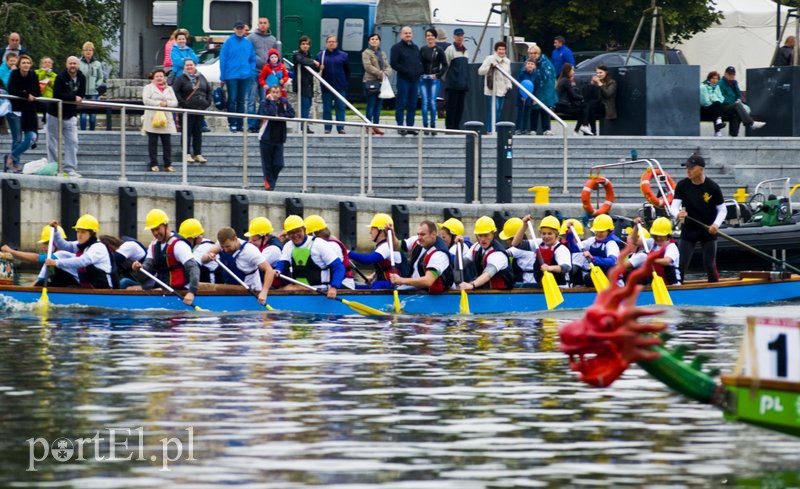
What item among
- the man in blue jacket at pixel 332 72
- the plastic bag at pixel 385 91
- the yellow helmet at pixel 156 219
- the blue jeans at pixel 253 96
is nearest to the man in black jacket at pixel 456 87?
the plastic bag at pixel 385 91

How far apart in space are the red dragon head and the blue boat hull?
9.40 meters

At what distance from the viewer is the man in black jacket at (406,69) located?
27969 mm

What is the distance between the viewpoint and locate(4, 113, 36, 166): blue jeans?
82.4 feet

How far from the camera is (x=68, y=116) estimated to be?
976 inches

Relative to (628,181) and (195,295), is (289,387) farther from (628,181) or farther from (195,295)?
(628,181)

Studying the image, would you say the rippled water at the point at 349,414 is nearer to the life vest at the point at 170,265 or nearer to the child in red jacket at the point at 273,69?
the life vest at the point at 170,265

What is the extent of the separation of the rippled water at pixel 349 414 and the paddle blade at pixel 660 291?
253 cm

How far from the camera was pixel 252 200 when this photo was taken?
25.8 m

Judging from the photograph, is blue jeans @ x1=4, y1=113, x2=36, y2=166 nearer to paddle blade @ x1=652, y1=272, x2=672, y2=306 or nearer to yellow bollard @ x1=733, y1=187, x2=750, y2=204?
paddle blade @ x1=652, y1=272, x2=672, y2=306

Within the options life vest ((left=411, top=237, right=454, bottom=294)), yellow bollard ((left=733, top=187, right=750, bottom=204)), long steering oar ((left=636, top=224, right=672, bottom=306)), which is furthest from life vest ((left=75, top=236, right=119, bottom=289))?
yellow bollard ((left=733, top=187, right=750, bottom=204))

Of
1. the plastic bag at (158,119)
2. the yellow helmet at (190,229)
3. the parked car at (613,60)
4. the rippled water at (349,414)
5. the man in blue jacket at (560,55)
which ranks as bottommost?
the rippled water at (349,414)

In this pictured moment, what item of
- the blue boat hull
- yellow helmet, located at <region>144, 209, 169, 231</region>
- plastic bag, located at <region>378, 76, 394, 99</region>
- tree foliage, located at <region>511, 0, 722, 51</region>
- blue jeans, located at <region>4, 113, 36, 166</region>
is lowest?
the blue boat hull

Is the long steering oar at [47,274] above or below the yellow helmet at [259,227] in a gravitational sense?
below

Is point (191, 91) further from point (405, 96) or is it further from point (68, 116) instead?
point (405, 96)
